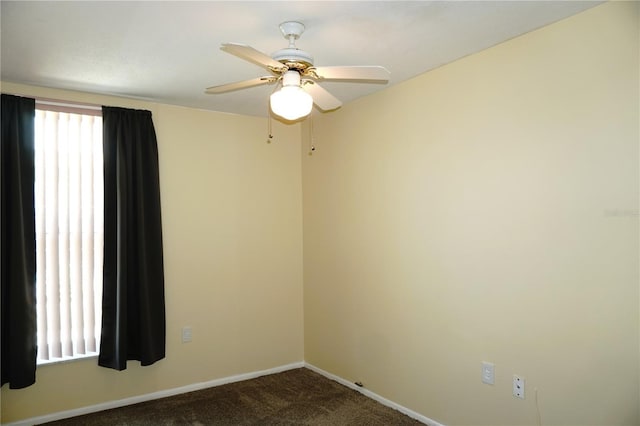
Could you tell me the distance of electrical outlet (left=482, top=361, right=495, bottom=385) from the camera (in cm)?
269

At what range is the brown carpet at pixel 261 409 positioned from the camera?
3.21 meters

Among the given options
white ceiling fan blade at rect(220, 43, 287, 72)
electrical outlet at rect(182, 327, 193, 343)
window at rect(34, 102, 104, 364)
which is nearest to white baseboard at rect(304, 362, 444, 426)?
electrical outlet at rect(182, 327, 193, 343)

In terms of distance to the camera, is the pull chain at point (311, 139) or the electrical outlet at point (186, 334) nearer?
the electrical outlet at point (186, 334)

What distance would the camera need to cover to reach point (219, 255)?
4000 mm

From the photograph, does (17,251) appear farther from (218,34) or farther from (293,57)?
(293,57)

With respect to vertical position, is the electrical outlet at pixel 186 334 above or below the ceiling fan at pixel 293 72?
below

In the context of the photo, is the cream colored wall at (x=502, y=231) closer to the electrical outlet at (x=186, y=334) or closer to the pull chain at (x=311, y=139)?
the pull chain at (x=311, y=139)

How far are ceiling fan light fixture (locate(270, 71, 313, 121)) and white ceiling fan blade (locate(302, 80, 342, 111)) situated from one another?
233mm

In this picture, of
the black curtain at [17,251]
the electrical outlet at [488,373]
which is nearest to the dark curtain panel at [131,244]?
the black curtain at [17,251]

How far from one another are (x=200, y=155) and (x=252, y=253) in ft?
3.32

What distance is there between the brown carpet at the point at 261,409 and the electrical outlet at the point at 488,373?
2.23 feet

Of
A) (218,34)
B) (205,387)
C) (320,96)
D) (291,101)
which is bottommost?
(205,387)

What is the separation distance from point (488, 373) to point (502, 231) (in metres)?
0.87

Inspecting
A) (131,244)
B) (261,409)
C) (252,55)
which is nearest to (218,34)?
(252,55)
